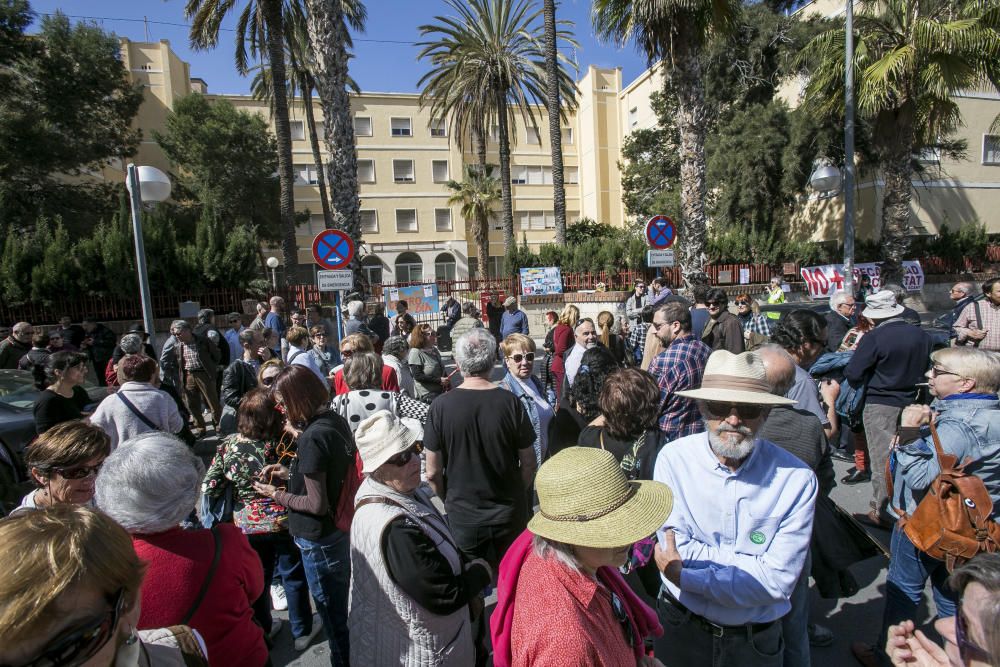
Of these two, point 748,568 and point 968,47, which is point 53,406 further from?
point 968,47

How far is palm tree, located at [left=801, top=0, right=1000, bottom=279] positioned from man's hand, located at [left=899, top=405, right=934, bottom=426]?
13636 mm

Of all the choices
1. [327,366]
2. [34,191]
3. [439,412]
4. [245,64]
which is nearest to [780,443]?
[439,412]

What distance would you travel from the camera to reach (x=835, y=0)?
2347cm

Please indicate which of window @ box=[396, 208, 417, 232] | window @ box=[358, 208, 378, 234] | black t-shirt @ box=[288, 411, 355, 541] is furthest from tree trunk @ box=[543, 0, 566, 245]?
window @ box=[358, 208, 378, 234]

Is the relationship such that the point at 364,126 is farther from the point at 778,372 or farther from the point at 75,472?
the point at 778,372

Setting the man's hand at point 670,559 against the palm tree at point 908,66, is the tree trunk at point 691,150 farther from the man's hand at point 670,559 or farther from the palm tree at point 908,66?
the man's hand at point 670,559

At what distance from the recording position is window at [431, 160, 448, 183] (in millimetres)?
39094

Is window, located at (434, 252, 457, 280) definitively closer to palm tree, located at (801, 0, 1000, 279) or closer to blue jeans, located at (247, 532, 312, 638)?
palm tree, located at (801, 0, 1000, 279)

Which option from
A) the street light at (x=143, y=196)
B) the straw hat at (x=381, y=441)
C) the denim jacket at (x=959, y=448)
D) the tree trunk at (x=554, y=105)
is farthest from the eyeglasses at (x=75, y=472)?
the tree trunk at (x=554, y=105)

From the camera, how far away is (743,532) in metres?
2.00

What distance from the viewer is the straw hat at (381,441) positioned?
7.16 feet

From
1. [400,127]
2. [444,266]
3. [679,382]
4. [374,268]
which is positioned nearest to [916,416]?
[679,382]

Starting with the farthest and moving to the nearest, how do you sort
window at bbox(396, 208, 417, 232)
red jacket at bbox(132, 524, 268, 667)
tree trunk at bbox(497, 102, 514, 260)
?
window at bbox(396, 208, 417, 232) → tree trunk at bbox(497, 102, 514, 260) → red jacket at bbox(132, 524, 268, 667)

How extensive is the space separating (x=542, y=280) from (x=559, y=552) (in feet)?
51.3
